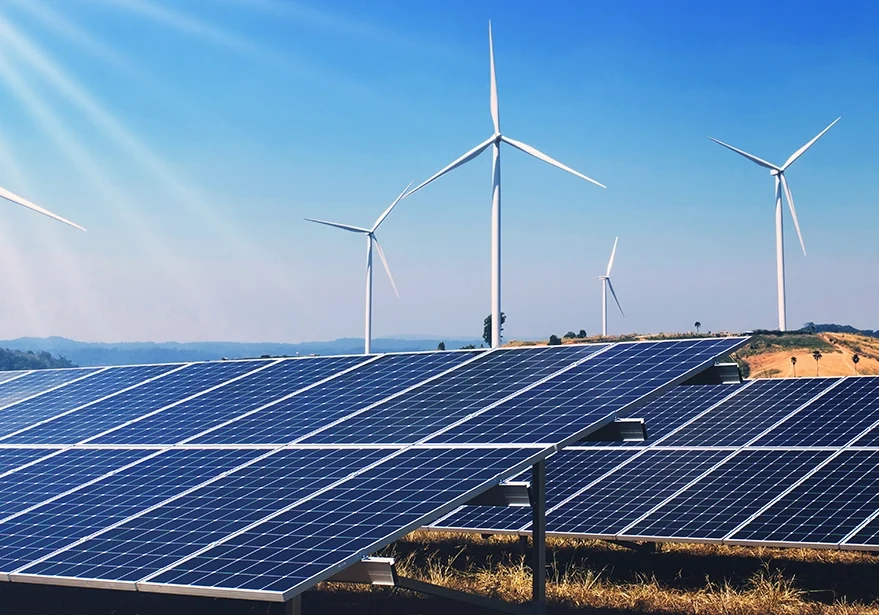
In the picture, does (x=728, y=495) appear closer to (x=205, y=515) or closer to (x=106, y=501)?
(x=205, y=515)

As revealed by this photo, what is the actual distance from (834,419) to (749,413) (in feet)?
8.45

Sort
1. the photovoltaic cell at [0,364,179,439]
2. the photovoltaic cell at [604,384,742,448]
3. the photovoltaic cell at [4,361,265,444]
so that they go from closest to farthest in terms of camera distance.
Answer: the photovoltaic cell at [4,361,265,444], the photovoltaic cell at [0,364,179,439], the photovoltaic cell at [604,384,742,448]

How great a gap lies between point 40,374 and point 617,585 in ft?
70.2

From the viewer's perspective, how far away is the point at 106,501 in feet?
59.1

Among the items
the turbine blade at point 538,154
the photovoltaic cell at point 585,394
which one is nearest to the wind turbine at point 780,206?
the turbine blade at point 538,154

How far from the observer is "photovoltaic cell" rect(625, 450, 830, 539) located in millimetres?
23172

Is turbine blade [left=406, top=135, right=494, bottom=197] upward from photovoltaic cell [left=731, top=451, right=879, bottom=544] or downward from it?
upward

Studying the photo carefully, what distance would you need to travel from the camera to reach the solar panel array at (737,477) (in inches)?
902

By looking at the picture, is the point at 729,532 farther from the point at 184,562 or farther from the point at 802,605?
the point at 184,562

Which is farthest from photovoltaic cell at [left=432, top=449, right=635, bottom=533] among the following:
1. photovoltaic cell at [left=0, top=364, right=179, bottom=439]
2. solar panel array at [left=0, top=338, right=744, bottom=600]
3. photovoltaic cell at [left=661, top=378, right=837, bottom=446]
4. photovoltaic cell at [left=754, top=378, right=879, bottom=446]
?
photovoltaic cell at [left=0, top=364, right=179, bottom=439]

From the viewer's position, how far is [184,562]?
14.2m

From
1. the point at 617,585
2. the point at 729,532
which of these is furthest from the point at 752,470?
the point at 617,585

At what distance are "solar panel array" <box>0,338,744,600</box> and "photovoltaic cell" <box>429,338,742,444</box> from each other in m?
0.05

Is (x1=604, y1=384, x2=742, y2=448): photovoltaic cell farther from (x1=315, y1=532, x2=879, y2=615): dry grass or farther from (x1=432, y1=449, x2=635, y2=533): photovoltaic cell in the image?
(x1=315, y1=532, x2=879, y2=615): dry grass
